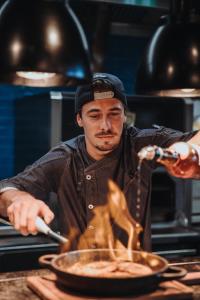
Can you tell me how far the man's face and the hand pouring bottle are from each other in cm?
87

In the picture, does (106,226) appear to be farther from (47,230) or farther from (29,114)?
(29,114)

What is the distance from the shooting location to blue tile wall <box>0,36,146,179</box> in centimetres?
385

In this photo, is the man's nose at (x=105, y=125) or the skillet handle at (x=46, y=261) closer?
the skillet handle at (x=46, y=261)

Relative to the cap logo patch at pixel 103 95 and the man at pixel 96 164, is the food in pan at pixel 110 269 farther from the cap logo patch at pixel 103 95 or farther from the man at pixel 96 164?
the cap logo patch at pixel 103 95

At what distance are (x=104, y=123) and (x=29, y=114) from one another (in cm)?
143

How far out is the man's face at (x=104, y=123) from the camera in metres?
2.79

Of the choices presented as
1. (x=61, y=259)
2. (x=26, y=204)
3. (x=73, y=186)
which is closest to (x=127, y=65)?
(x=73, y=186)

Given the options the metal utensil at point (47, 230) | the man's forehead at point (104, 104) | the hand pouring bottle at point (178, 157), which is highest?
the man's forehead at point (104, 104)

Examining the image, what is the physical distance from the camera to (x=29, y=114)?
4.08 meters

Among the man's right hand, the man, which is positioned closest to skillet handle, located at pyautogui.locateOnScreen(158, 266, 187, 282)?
the man's right hand

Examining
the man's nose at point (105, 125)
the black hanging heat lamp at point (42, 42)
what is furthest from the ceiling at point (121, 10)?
the black hanging heat lamp at point (42, 42)

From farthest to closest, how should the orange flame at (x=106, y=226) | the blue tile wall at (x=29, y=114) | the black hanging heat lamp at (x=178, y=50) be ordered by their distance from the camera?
1. the blue tile wall at (x=29, y=114)
2. the orange flame at (x=106, y=226)
3. the black hanging heat lamp at (x=178, y=50)

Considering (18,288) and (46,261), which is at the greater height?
(46,261)

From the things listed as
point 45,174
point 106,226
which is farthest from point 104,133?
point 106,226
